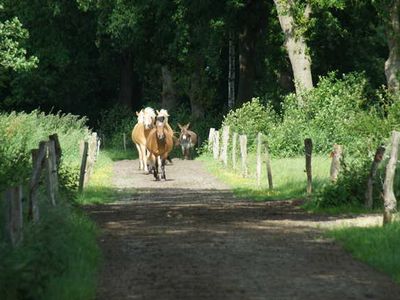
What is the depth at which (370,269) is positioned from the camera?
14281 millimetres

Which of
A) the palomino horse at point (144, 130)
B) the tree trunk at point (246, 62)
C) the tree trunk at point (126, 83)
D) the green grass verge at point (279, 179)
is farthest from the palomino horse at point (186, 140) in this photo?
the tree trunk at point (126, 83)

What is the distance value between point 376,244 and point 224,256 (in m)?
2.23

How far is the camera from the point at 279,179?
32000mm

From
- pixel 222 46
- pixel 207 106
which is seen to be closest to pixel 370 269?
pixel 222 46

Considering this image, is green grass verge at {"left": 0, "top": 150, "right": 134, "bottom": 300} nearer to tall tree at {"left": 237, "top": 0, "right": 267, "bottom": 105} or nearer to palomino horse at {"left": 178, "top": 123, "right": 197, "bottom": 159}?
palomino horse at {"left": 178, "top": 123, "right": 197, "bottom": 159}

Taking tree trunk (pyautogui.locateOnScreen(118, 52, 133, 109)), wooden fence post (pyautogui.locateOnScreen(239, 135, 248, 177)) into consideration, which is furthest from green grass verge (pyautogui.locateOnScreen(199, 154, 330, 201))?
tree trunk (pyautogui.locateOnScreen(118, 52, 133, 109))

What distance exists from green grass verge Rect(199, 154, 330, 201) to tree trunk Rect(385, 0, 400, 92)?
4.00 meters

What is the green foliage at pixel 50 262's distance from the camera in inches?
439

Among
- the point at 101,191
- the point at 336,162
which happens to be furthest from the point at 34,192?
the point at 101,191

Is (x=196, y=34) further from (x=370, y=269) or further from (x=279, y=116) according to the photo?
(x=370, y=269)

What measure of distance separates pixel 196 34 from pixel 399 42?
1764cm

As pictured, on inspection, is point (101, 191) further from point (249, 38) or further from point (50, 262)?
point (249, 38)

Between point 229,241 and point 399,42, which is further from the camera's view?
point 399,42

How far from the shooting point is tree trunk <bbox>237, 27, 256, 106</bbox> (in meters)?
57.2
